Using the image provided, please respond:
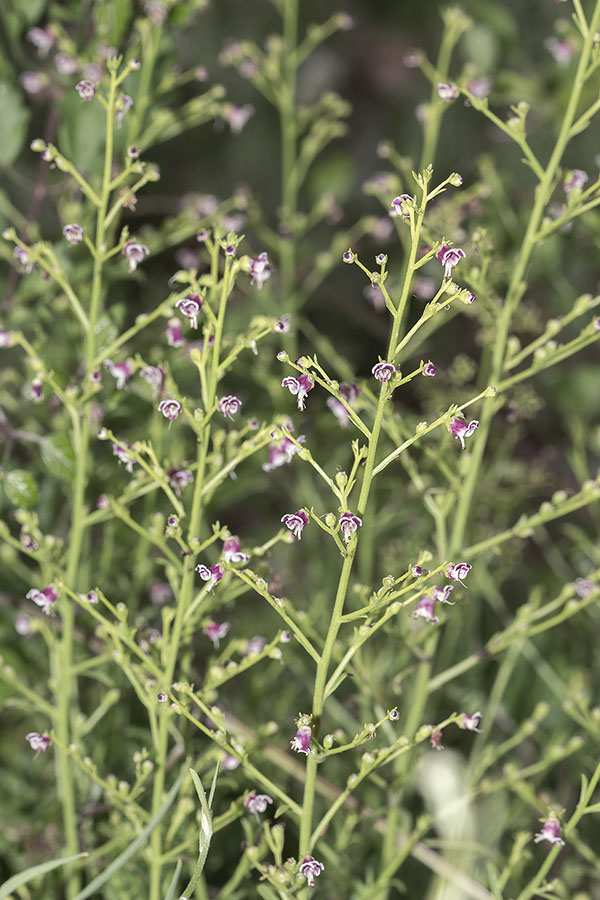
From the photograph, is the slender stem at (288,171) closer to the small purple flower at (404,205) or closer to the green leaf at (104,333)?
the green leaf at (104,333)

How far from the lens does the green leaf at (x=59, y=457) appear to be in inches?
17.2

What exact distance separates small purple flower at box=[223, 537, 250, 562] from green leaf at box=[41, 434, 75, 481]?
0.12 m

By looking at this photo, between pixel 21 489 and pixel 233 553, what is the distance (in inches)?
5.1

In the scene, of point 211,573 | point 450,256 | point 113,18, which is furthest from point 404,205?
point 113,18

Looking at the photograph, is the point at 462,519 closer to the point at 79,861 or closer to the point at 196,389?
the point at 79,861

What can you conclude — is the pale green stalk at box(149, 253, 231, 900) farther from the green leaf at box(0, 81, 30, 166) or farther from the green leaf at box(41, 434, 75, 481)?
the green leaf at box(0, 81, 30, 166)

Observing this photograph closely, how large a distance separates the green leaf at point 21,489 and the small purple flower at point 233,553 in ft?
0.38

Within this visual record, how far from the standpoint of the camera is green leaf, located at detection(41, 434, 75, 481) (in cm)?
44

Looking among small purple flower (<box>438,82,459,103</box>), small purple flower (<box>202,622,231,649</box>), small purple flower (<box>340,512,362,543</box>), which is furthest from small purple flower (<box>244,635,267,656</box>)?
small purple flower (<box>438,82,459,103</box>)

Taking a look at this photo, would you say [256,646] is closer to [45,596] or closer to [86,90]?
[45,596]

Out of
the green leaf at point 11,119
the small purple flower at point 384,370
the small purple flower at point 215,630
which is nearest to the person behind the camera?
the small purple flower at point 384,370

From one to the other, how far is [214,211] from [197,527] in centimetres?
23

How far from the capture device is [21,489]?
0.43 m

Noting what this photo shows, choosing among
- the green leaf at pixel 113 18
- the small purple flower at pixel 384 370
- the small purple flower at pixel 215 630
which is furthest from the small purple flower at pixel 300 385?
the green leaf at pixel 113 18
